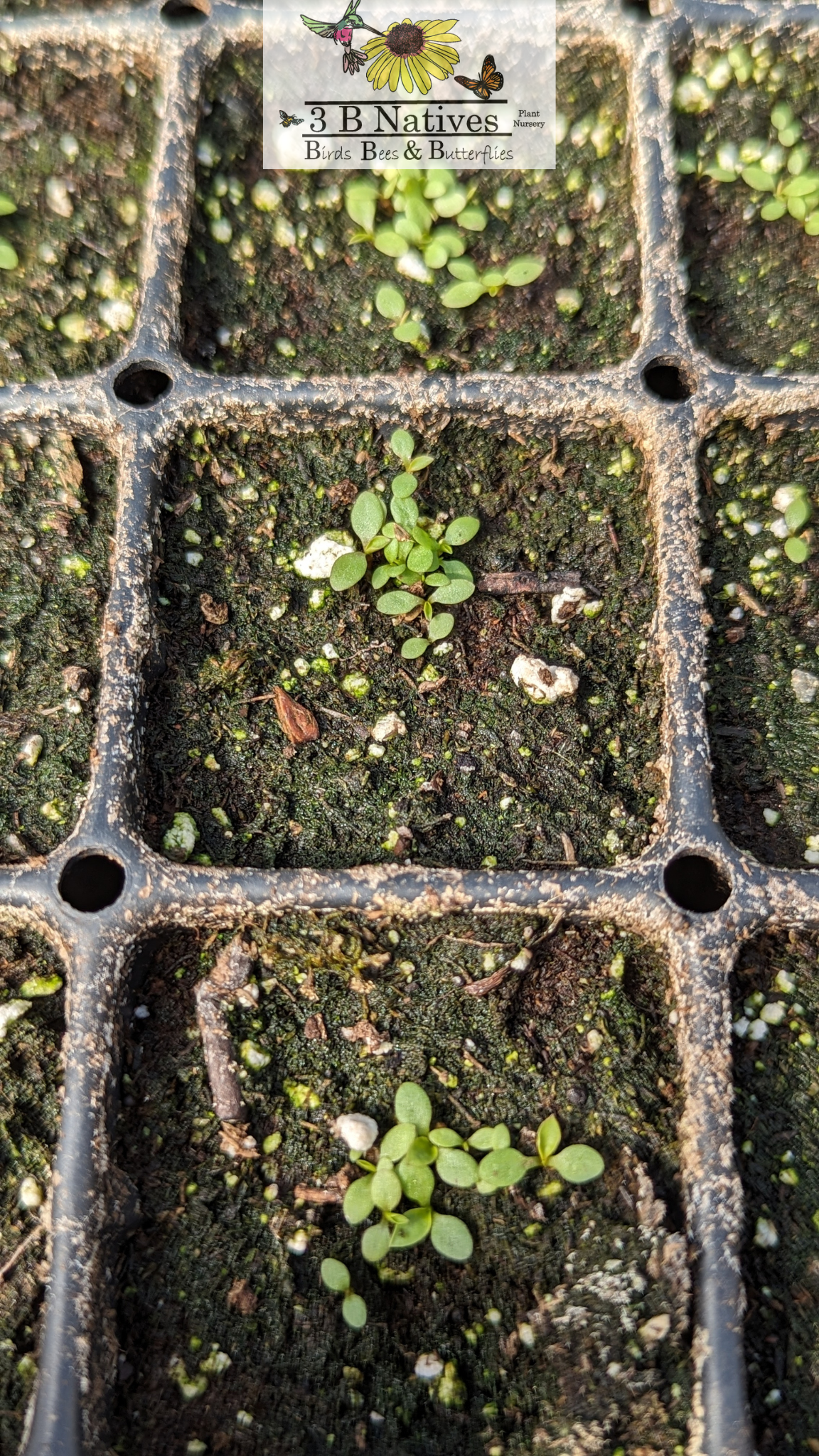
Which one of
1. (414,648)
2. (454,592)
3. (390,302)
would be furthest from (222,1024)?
(390,302)

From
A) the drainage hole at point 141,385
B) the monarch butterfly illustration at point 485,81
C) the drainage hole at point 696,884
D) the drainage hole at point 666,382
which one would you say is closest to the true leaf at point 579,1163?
the drainage hole at point 696,884

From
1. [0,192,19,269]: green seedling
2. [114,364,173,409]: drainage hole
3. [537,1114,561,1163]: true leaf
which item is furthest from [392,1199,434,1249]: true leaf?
[0,192,19,269]: green seedling

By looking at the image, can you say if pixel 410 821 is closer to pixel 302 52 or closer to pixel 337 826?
pixel 337 826

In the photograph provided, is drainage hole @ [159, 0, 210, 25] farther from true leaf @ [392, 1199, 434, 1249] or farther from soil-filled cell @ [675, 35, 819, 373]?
true leaf @ [392, 1199, 434, 1249]

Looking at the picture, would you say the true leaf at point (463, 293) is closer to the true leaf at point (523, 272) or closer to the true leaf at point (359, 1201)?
the true leaf at point (523, 272)

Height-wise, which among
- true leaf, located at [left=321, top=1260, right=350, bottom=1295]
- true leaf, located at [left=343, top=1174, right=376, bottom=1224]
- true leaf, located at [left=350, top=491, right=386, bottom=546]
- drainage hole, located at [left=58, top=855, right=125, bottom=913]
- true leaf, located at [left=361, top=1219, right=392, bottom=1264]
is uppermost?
true leaf, located at [left=350, top=491, right=386, bottom=546]

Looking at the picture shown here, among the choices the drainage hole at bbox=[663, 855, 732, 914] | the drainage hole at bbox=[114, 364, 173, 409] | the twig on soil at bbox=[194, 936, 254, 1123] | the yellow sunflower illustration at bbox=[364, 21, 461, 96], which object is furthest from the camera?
the yellow sunflower illustration at bbox=[364, 21, 461, 96]

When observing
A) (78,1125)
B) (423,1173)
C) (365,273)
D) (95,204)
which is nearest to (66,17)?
(95,204)
